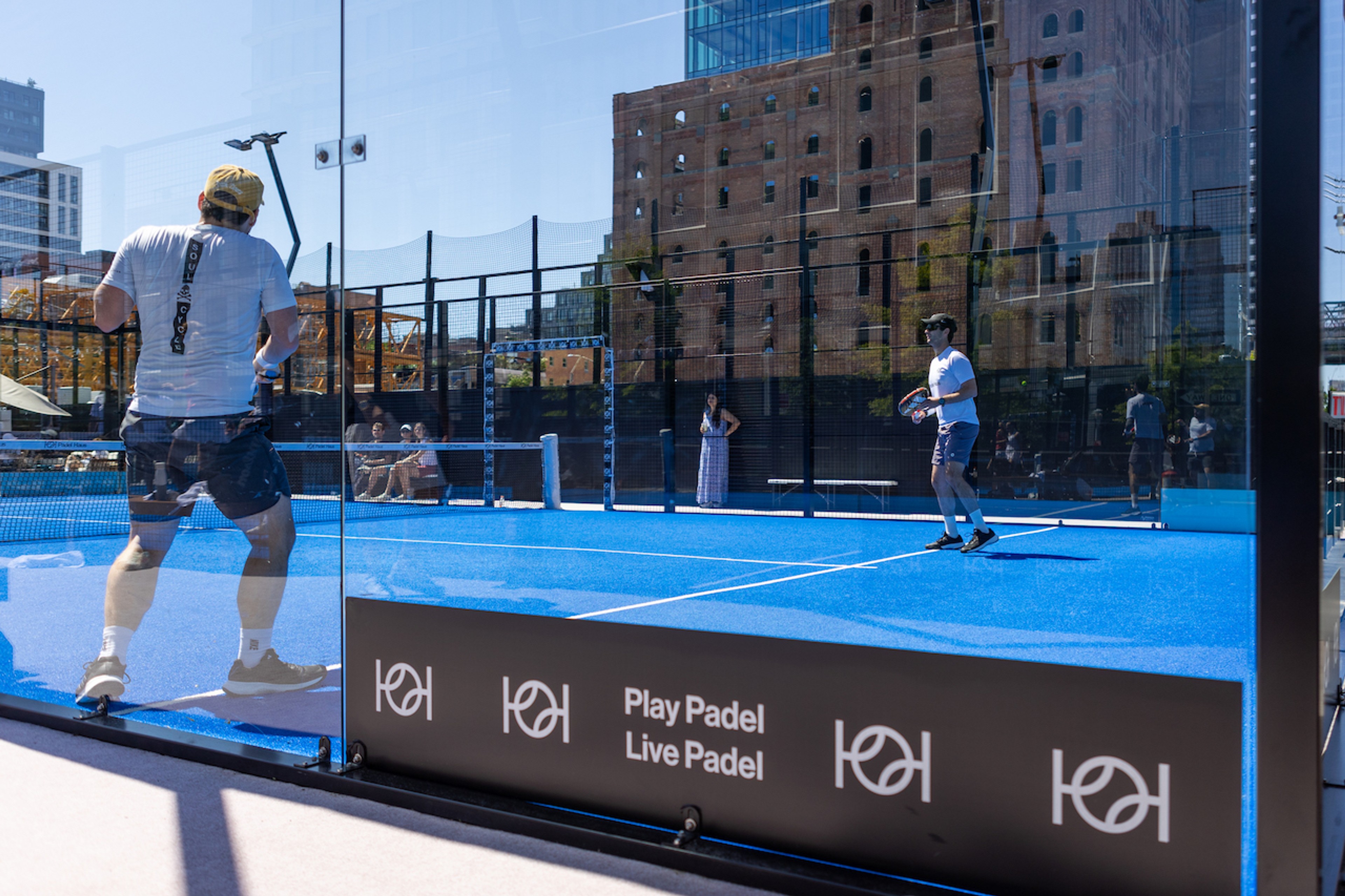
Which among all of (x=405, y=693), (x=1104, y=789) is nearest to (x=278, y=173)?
(x=405, y=693)

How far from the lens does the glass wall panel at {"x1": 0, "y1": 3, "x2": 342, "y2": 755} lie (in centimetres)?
257

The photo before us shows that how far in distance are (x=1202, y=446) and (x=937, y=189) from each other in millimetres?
766

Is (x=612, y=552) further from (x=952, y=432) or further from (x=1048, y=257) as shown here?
(x=1048, y=257)

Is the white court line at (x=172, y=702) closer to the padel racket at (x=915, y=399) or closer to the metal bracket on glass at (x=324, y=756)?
the metal bracket on glass at (x=324, y=756)

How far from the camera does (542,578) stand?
2424 millimetres

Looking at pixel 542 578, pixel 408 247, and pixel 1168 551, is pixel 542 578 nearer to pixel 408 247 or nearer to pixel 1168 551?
pixel 408 247

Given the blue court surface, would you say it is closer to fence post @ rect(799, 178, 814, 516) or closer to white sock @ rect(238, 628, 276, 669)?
white sock @ rect(238, 628, 276, 669)

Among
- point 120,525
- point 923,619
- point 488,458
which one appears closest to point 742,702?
point 923,619

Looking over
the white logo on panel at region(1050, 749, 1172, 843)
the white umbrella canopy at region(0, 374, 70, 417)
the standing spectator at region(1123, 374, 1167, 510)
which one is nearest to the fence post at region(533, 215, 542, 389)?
the standing spectator at region(1123, 374, 1167, 510)

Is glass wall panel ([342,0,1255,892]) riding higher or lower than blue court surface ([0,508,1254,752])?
higher

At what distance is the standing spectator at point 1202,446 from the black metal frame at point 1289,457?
16cm

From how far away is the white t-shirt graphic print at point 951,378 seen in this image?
7.14ft

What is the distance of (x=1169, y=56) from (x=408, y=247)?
158 cm

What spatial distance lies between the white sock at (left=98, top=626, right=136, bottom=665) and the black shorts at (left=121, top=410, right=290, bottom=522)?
29cm
